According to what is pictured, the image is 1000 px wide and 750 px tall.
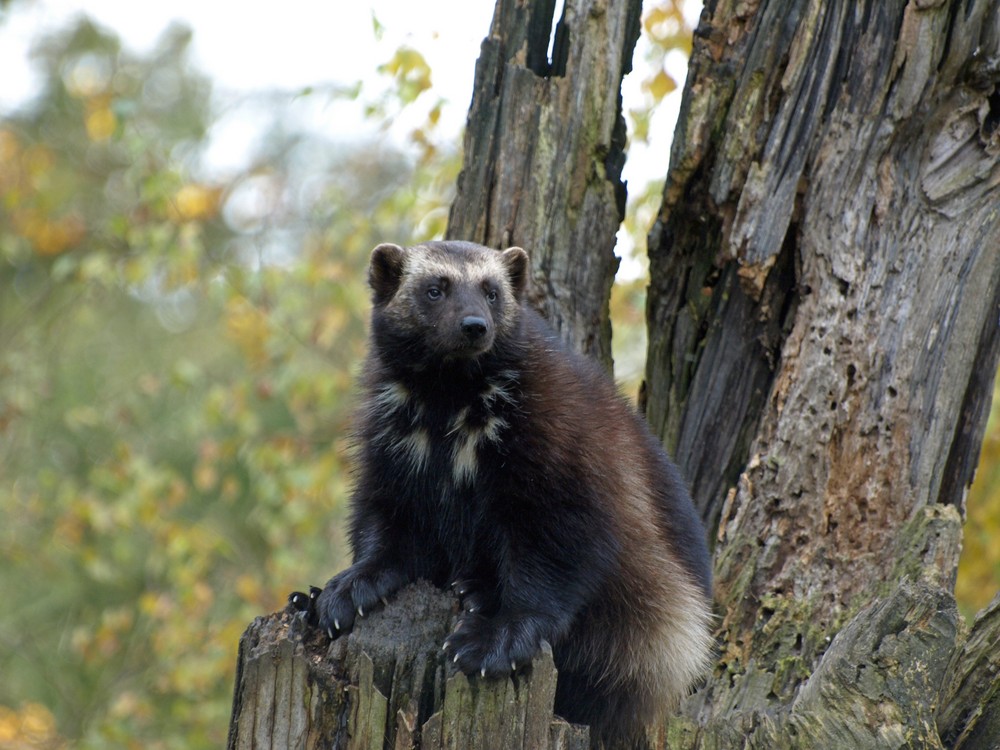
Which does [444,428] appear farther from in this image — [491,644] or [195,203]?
[195,203]

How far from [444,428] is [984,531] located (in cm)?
504

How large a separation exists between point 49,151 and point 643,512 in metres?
9.79

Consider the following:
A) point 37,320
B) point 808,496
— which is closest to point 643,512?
point 808,496

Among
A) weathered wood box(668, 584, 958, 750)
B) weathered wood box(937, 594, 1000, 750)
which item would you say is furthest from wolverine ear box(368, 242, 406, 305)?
weathered wood box(937, 594, 1000, 750)

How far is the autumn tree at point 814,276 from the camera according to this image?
388 centimetres

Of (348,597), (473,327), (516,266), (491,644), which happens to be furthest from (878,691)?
(516,266)

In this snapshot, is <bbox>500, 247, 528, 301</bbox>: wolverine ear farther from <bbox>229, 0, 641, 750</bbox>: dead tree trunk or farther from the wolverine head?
<bbox>229, 0, 641, 750</bbox>: dead tree trunk

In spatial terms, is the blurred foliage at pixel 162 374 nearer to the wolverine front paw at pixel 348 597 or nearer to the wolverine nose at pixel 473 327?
the wolverine nose at pixel 473 327

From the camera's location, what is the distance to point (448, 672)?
2828mm

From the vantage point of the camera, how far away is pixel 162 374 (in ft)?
33.2

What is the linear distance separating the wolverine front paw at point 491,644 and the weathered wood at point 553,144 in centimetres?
156

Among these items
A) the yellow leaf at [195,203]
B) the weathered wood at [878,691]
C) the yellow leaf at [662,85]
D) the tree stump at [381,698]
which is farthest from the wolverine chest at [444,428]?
the yellow leaf at [195,203]

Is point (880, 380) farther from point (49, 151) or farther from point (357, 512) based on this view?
point (49, 151)

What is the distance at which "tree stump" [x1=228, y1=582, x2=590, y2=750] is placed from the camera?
2.62m
